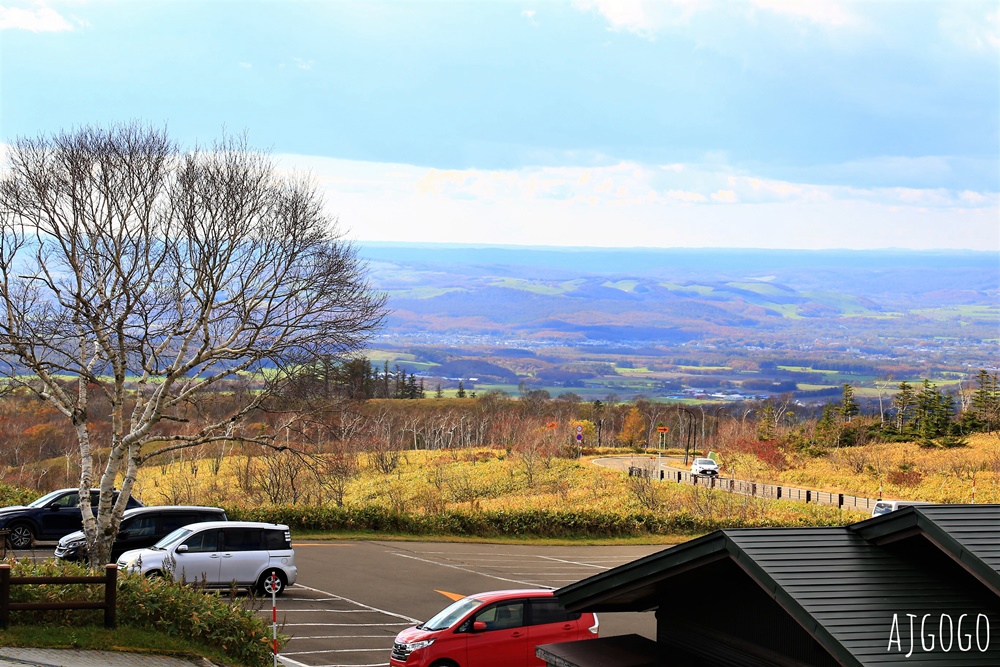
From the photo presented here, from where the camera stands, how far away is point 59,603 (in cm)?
1547

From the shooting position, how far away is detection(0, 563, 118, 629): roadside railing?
15188 mm

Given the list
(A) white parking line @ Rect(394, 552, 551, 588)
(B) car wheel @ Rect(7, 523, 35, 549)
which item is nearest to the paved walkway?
(A) white parking line @ Rect(394, 552, 551, 588)

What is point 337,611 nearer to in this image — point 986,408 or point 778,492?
point 778,492

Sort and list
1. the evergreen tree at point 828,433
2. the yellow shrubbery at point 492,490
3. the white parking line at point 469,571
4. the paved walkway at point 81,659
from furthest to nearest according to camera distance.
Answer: the evergreen tree at point 828,433 → the yellow shrubbery at point 492,490 → the white parking line at point 469,571 → the paved walkway at point 81,659

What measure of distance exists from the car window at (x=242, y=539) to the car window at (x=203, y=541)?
0.23 metres

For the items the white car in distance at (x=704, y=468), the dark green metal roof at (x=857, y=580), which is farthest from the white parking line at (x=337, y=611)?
the white car in distance at (x=704, y=468)

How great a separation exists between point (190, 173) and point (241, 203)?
63.7 inches

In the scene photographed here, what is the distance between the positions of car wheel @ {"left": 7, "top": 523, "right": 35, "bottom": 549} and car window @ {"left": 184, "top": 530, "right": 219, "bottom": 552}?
29.5ft

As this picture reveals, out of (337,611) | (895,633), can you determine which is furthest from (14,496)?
(895,633)

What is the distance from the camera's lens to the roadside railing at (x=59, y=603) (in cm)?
1519

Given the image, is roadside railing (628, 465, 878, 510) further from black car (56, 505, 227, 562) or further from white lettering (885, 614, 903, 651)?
white lettering (885, 614, 903, 651)

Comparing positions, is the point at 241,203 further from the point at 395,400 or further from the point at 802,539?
the point at 395,400

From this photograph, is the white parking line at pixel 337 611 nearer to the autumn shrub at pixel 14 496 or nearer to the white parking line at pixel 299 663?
the white parking line at pixel 299 663

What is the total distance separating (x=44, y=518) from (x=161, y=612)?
584 inches
